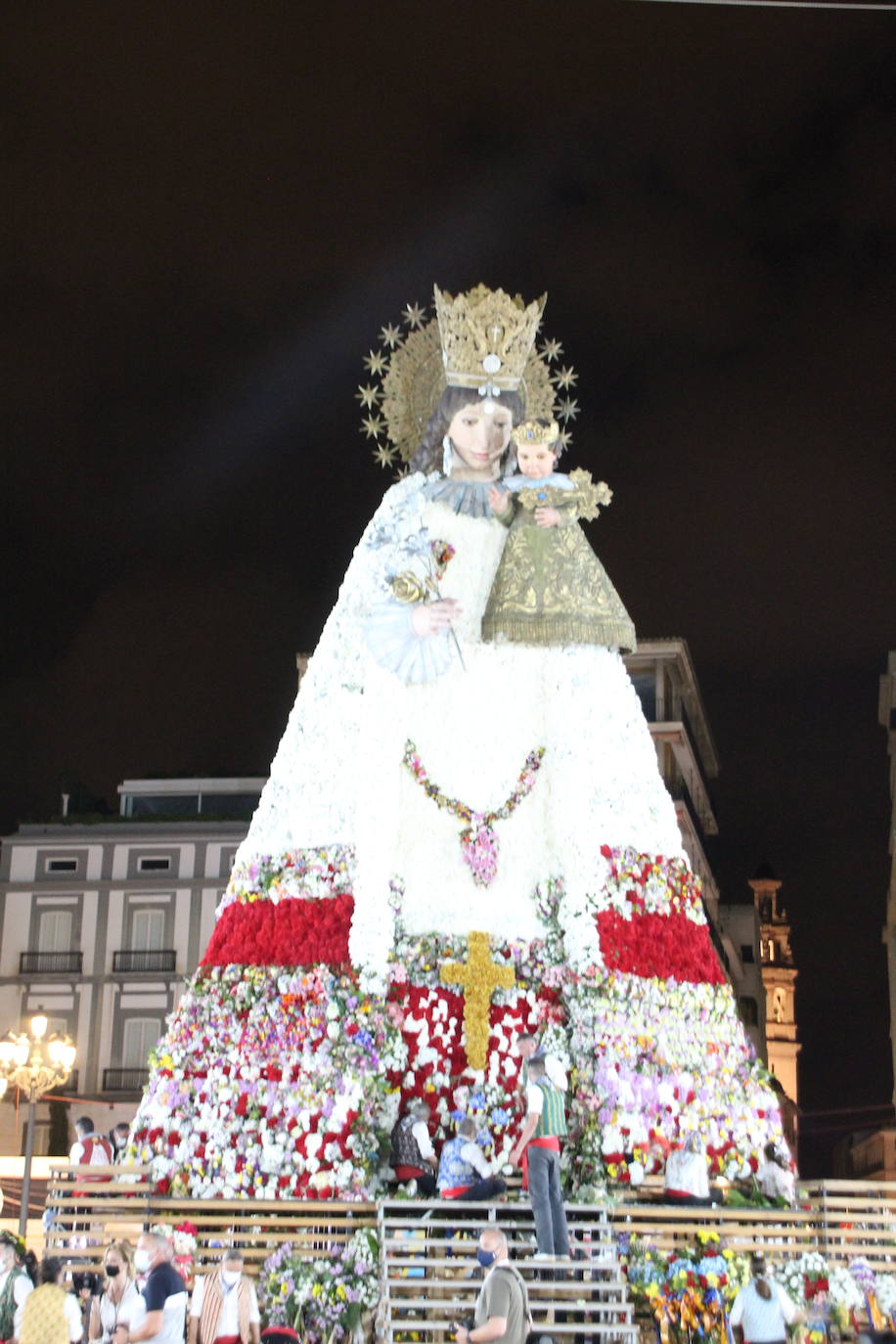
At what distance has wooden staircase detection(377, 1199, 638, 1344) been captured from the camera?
48.4 ft

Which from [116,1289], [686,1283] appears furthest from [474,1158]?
[116,1289]

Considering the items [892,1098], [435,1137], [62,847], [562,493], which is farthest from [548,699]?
[892,1098]

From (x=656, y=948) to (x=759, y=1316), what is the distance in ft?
17.2

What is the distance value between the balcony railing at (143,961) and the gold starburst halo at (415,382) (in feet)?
83.4

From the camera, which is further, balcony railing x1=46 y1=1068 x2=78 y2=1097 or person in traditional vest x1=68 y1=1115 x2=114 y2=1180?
balcony railing x1=46 y1=1068 x2=78 y2=1097

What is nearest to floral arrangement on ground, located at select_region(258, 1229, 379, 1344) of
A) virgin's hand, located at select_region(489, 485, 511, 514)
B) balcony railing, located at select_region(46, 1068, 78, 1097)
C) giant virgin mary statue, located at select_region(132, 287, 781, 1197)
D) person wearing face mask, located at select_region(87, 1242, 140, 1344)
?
giant virgin mary statue, located at select_region(132, 287, 781, 1197)

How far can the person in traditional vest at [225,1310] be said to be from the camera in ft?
45.8

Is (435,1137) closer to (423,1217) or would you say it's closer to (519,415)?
(423,1217)

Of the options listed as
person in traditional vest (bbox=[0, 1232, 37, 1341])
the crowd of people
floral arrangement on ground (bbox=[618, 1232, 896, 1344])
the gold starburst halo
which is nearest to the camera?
the crowd of people

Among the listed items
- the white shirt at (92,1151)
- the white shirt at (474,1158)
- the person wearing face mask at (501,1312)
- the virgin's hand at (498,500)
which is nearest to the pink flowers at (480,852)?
the white shirt at (474,1158)

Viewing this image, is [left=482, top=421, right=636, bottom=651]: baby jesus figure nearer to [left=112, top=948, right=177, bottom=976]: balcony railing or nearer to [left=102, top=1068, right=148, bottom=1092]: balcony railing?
[left=102, top=1068, right=148, bottom=1092]: balcony railing

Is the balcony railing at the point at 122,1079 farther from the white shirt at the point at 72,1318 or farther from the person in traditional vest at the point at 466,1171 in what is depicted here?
the white shirt at the point at 72,1318

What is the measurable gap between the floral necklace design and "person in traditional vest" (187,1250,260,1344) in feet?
20.3

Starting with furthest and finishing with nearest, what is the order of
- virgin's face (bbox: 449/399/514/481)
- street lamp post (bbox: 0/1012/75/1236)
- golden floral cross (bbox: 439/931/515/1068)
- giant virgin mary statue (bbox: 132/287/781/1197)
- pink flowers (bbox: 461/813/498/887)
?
street lamp post (bbox: 0/1012/75/1236) < virgin's face (bbox: 449/399/514/481) < pink flowers (bbox: 461/813/498/887) < golden floral cross (bbox: 439/931/515/1068) < giant virgin mary statue (bbox: 132/287/781/1197)
